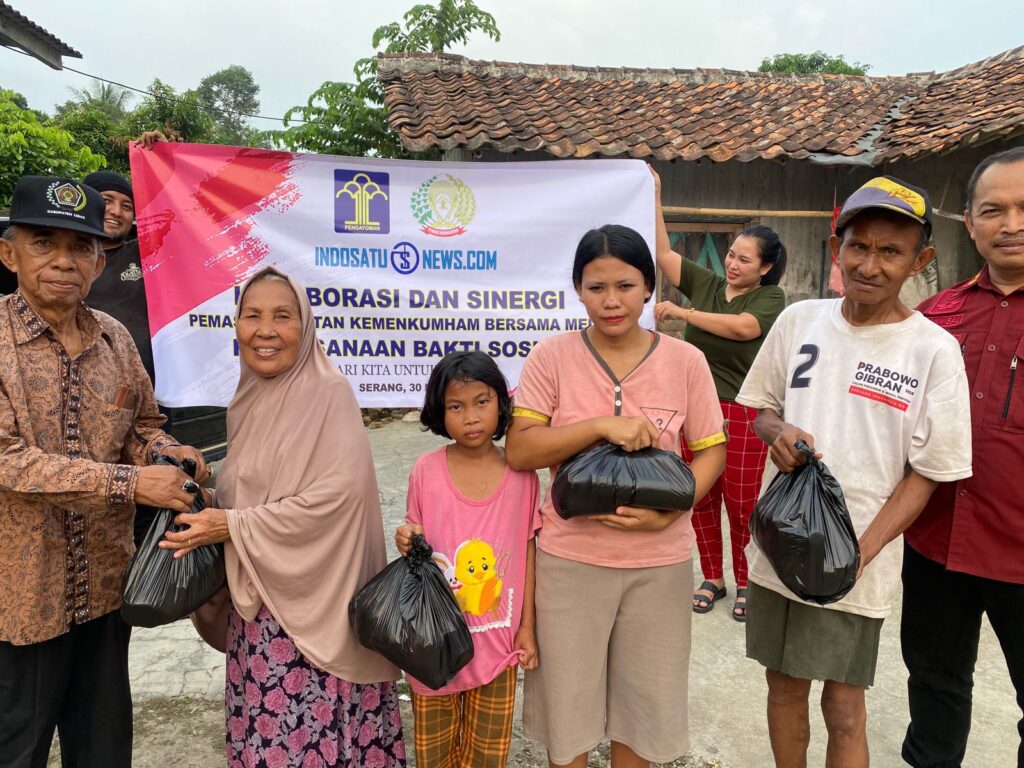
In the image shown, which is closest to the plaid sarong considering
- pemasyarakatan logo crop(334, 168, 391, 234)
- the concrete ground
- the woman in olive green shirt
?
the concrete ground

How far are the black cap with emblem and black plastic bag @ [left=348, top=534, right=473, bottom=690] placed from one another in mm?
1253

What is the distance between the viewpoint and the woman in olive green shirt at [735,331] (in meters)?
3.23

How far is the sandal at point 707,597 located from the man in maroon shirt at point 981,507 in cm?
145

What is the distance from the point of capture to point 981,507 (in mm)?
1792

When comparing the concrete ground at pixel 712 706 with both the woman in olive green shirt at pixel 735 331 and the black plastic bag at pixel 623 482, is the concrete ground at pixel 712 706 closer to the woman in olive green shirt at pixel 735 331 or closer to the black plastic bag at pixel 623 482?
the woman in olive green shirt at pixel 735 331

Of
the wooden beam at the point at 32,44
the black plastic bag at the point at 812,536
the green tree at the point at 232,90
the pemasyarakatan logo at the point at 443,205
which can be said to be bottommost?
the black plastic bag at the point at 812,536

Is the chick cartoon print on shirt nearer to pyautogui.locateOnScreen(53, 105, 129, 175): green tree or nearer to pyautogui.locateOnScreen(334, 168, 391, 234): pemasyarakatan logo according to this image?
pyautogui.locateOnScreen(334, 168, 391, 234): pemasyarakatan logo

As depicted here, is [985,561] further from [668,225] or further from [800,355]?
[668,225]

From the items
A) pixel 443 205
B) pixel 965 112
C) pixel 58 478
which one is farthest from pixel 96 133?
pixel 58 478

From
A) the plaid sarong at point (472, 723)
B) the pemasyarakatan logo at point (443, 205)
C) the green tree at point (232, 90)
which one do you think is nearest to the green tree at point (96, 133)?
the pemasyarakatan logo at point (443, 205)

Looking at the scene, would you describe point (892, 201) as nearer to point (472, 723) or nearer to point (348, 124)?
point (472, 723)

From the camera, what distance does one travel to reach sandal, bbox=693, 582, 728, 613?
3455 mm

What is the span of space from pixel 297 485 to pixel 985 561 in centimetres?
193

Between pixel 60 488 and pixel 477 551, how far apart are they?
1.09m
